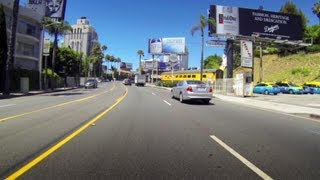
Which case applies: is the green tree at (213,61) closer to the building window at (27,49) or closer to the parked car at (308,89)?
the building window at (27,49)

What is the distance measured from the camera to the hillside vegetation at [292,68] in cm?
6962

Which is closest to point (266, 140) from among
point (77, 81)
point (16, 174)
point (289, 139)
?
point (289, 139)

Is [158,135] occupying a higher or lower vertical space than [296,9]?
lower

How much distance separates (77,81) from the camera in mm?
86500

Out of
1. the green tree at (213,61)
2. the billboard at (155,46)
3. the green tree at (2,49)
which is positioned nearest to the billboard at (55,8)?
the green tree at (2,49)

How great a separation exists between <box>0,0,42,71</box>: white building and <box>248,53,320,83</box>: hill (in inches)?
1551

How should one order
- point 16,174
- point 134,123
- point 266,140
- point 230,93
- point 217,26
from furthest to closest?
point 217,26 → point 230,93 → point 134,123 → point 266,140 → point 16,174

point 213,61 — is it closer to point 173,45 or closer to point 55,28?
point 173,45

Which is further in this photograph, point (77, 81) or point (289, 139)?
point (77, 81)

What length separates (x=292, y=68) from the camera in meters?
75.1

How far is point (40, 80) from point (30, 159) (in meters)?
48.8

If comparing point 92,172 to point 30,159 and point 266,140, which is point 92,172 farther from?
point 266,140

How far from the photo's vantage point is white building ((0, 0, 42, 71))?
60531 mm

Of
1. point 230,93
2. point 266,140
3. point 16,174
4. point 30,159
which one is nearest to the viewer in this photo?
point 16,174
